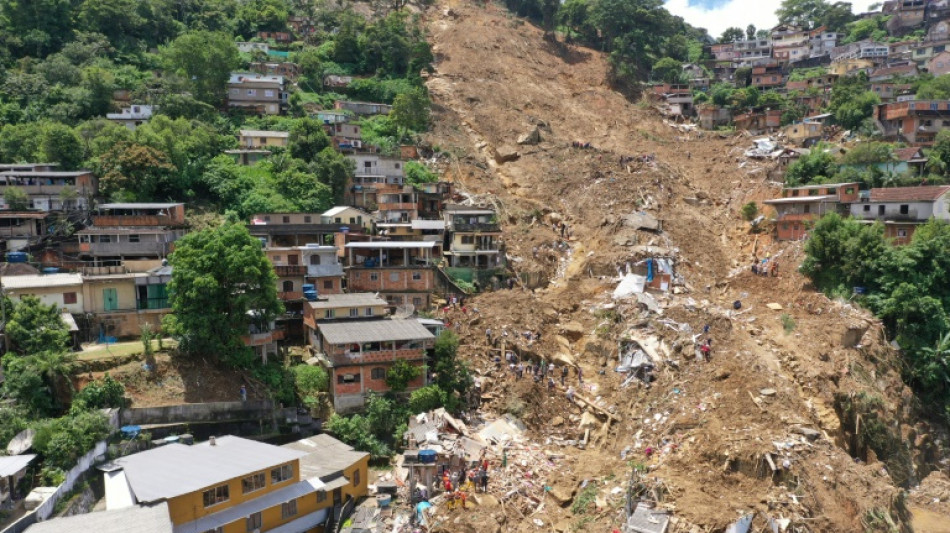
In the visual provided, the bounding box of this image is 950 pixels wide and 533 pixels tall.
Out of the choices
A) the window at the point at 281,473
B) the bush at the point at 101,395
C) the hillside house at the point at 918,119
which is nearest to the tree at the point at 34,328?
the bush at the point at 101,395

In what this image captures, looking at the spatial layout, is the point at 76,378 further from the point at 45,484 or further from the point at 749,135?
the point at 749,135

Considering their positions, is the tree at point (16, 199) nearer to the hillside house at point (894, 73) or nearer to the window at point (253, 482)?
the window at point (253, 482)

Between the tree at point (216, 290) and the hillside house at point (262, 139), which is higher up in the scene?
the hillside house at point (262, 139)

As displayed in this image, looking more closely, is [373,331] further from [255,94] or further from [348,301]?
[255,94]

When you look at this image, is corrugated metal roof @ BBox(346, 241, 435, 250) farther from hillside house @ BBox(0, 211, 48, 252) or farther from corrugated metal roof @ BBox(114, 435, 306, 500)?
hillside house @ BBox(0, 211, 48, 252)

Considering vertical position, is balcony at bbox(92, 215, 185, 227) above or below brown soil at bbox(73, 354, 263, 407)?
above

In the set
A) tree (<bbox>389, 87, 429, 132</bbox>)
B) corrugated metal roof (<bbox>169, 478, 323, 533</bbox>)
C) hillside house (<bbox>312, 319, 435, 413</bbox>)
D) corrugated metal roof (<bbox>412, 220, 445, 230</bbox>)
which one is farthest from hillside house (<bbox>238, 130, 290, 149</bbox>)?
corrugated metal roof (<bbox>169, 478, 323, 533</bbox>)
